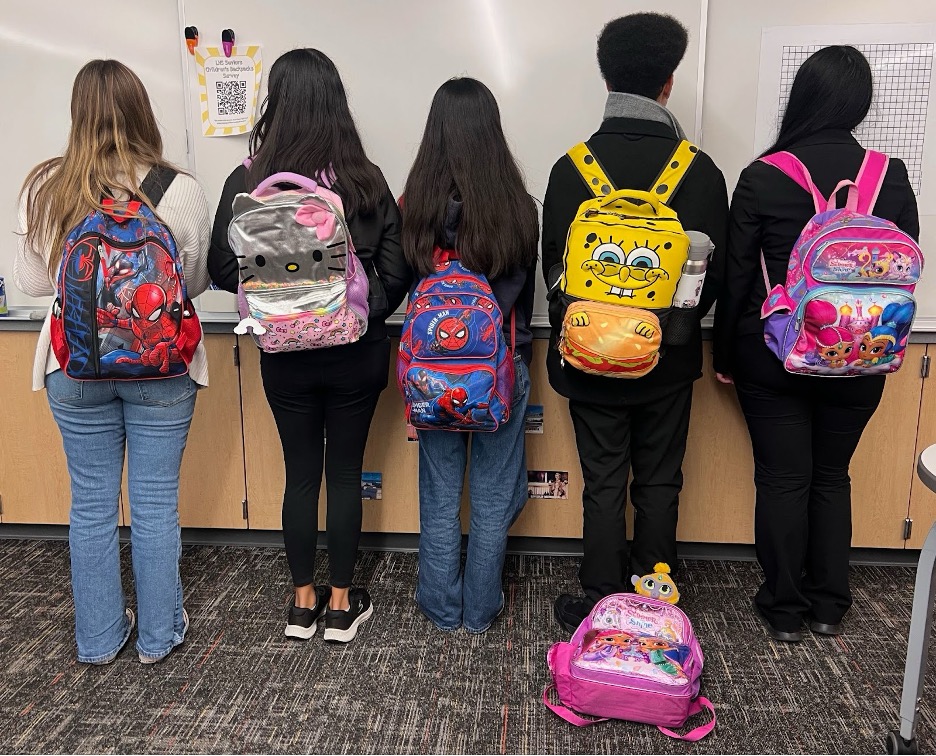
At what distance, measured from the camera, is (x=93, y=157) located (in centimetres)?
190

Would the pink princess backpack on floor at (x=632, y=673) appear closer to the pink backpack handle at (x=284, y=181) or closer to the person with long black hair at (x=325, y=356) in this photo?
the person with long black hair at (x=325, y=356)

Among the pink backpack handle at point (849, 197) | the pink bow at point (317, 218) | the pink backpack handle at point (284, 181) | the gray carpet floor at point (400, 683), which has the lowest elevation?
the gray carpet floor at point (400, 683)

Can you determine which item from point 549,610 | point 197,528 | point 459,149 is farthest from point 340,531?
point 459,149

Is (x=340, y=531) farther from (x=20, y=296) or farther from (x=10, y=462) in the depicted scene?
(x=20, y=296)

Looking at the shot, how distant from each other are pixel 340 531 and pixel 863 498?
173cm

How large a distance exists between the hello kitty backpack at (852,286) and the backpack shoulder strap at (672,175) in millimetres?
274

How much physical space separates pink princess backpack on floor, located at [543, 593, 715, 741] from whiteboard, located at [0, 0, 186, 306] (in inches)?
81.7

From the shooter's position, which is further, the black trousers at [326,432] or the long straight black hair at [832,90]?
the black trousers at [326,432]

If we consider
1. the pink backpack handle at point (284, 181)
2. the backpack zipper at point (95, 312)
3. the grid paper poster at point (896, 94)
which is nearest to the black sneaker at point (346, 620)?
the backpack zipper at point (95, 312)

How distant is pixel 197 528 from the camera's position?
291 centimetres

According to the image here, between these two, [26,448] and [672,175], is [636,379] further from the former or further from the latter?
[26,448]

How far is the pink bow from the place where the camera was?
1931 millimetres

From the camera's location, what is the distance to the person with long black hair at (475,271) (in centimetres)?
203

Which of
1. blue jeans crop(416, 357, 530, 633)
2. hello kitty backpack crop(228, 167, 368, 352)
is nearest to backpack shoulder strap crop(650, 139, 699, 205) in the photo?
blue jeans crop(416, 357, 530, 633)
